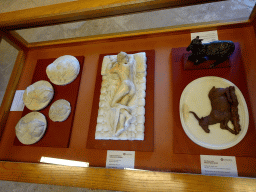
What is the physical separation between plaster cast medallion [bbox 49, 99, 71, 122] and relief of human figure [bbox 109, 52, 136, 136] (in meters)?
0.56

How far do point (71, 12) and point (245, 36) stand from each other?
1811 mm

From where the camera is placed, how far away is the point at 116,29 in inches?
123

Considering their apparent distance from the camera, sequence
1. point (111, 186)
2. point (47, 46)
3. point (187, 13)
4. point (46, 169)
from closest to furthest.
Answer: point (111, 186) < point (46, 169) < point (47, 46) < point (187, 13)

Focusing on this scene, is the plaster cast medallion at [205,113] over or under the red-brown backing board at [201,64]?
under

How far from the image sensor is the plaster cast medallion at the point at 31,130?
5.95 ft

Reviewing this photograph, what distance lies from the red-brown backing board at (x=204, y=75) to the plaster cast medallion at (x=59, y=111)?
3.88 ft

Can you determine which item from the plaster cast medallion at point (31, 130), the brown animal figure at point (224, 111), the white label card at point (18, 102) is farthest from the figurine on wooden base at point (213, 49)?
the white label card at point (18, 102)

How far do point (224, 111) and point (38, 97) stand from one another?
6.43 feet

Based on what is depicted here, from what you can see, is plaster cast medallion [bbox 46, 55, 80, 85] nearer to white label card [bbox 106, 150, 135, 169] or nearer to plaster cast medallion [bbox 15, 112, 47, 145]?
plaster cast medallion [bbox 15, 112, 47, 145]

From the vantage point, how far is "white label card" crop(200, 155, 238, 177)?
4.61 feet

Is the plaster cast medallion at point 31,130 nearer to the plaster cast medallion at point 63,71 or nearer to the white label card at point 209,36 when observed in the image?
the plaster cast medallion at point 63,71

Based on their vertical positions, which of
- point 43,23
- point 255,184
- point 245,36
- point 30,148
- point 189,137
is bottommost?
point 255,184

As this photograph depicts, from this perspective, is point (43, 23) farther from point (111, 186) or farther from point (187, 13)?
→ point (187, 13)

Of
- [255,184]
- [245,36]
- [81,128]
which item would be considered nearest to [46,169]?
[81,128]
